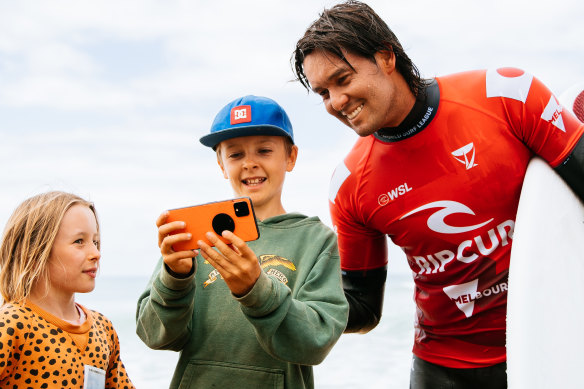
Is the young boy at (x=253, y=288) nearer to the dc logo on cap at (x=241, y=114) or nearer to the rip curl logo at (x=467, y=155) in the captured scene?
the dc logo on cap at (x=241, y=114)

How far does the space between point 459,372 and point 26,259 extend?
1.66 meters

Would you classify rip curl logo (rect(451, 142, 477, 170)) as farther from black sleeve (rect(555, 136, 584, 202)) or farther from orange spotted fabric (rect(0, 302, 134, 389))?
orange spotted fabric (rect(0, 302, 134, 389))

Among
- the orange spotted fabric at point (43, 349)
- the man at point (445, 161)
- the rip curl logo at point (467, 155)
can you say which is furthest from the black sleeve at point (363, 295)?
the orange spotted fabric at point (43, 349)

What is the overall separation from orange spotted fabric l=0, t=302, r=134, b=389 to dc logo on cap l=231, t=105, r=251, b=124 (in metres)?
0.79

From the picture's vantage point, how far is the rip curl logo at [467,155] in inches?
84.0

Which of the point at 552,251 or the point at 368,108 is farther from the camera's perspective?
the point at 368,108

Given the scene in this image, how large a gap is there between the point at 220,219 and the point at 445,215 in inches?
42.9

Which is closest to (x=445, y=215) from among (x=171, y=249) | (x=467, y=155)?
(x=467, y=155)

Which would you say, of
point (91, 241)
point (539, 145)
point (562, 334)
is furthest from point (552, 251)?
point (91, 241)

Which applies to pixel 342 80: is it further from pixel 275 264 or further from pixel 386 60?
pixel 275 264

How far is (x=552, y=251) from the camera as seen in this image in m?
1.82

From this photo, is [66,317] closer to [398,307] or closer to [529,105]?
[529,105]

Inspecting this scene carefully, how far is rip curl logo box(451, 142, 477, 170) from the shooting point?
213cm

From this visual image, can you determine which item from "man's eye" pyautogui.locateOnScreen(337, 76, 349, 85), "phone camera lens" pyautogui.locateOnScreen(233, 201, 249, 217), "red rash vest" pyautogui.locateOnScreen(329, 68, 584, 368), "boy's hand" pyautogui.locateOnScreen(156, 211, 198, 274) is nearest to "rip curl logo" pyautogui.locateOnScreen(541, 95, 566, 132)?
"red rash vest" pyautogui.locateOnScreen(329, 68, 584, 368)
